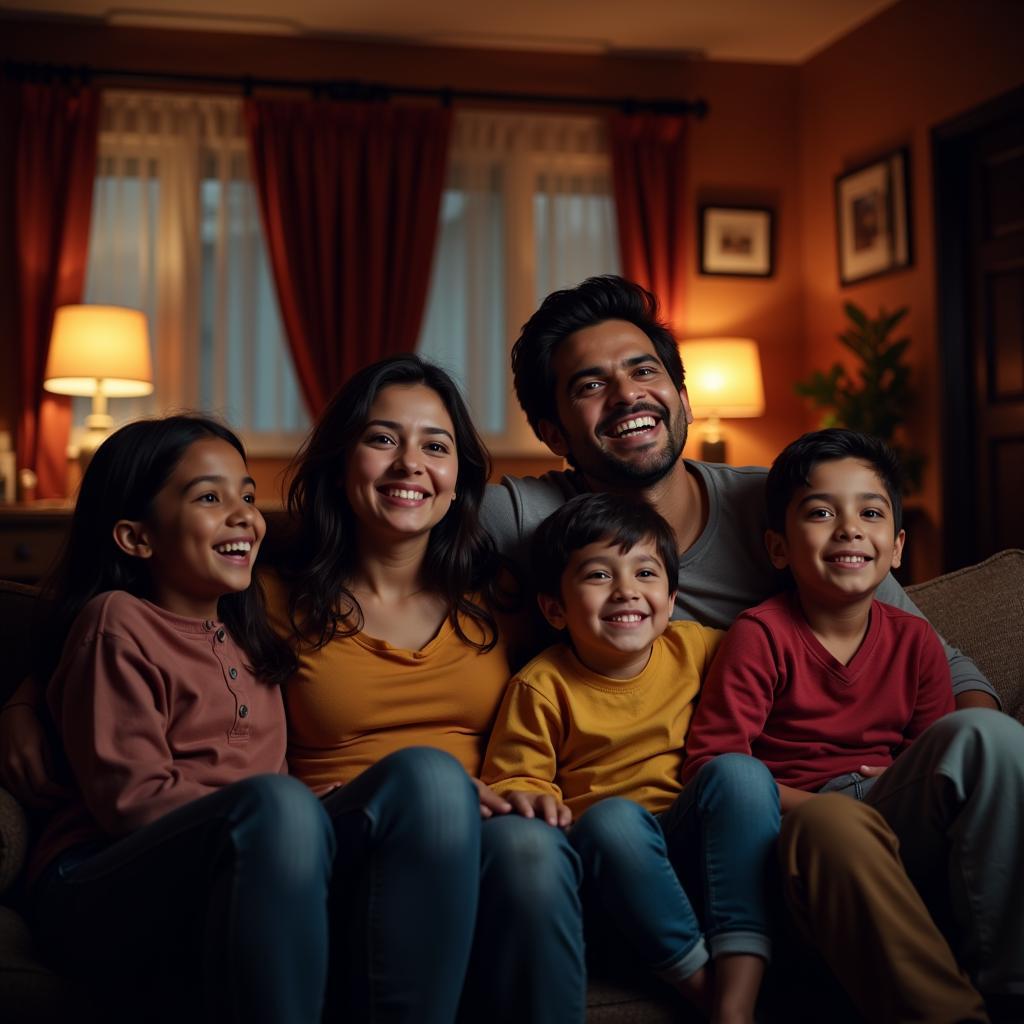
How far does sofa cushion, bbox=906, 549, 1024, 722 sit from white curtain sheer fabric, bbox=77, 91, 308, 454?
3537 mm

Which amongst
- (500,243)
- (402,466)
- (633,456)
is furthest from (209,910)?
(500,243)

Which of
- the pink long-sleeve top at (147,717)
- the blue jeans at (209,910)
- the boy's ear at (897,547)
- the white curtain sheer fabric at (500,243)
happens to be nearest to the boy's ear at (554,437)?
the boy's ear at (897,547)

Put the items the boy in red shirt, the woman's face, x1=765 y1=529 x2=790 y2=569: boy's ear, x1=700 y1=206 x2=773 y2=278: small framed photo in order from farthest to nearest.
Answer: x1=700 y1=206 x2=773 y2=278: small framed photo < x1=765 y1=529 x2=790 y2=569: boy's ear < the woman's face < the boy in red shirt

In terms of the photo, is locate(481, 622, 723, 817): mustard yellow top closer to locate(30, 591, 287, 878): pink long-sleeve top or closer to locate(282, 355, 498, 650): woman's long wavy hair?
locate(282, 355, 498, 650): woman's long wavy hair

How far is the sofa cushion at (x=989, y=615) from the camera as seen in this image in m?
2.04

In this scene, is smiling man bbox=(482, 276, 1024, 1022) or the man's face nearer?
smiling man bbox=(482, 276, 1024, 1022)

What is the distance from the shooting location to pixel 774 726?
180cm

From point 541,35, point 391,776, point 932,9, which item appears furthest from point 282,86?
point 391,776

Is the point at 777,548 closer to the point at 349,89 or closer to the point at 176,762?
the point at 176,762

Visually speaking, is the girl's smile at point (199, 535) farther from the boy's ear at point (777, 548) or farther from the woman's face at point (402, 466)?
the boy's ear at point (777, 548)

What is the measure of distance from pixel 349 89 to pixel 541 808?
4274 millimetres

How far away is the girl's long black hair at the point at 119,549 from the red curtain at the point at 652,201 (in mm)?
3938

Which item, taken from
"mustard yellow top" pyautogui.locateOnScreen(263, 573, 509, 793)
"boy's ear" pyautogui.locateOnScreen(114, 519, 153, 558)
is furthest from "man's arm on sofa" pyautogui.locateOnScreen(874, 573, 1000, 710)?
"boy's ear" pyautogui.locateOnScreen(114, 519, 153, 558)

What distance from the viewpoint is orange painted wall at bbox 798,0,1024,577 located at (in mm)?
4438
